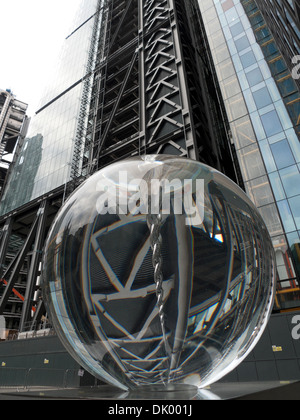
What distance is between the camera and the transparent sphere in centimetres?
125

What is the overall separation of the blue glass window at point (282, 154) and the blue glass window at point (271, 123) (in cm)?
85

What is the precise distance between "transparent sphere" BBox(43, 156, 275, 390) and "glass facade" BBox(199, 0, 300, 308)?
11608mm

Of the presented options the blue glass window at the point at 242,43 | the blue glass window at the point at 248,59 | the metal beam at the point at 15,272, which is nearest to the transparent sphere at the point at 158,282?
the blue glass window at the point at 248,59

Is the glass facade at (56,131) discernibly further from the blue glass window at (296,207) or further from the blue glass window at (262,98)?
the blue glass window at (296,207)

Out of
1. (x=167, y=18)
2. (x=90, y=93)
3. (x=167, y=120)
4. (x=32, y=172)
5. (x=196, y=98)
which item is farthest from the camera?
(x=32, y=172)

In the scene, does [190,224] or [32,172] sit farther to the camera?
[32,172]

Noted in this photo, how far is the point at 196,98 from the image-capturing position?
59.6 ft

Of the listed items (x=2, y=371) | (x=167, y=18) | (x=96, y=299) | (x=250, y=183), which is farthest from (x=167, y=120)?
(x=96, y=299)

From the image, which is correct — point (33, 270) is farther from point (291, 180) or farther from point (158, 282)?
point (158, 282)

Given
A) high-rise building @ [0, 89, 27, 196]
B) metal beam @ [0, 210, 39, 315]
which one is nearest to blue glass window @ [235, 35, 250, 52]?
metal beam @ [0, 210, 39, 315]

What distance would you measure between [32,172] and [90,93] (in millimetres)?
9898

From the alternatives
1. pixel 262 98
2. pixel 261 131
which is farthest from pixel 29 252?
pixel 262 98
